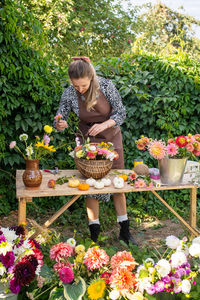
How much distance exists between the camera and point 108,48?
912cm

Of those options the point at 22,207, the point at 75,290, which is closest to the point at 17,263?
the point at 75,290

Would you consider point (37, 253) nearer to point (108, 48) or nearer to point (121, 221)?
point (121, 221)

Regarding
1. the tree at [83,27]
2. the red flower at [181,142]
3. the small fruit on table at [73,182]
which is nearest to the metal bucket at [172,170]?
the red flower at [181,142]

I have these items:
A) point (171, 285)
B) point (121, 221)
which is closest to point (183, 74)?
point (121, 221)

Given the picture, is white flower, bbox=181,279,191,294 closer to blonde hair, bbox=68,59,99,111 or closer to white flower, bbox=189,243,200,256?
white flower, bbox=189,243,200,256

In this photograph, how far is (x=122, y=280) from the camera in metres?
1.26

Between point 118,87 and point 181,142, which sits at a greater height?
point 118,87

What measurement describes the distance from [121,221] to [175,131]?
4.93ft

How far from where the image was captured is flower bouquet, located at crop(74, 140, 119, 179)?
2.19 meters

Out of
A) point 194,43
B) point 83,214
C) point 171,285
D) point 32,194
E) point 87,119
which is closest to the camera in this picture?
point 171,285

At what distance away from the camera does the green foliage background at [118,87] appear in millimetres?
2969

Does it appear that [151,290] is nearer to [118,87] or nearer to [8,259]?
[8,259]

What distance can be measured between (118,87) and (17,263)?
8.60ft

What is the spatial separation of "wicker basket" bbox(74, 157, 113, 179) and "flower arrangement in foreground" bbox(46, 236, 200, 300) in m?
0.86
